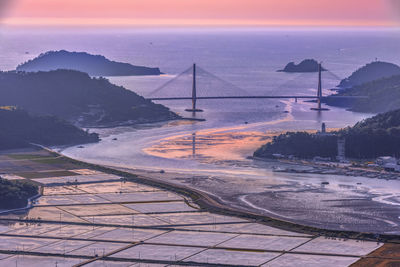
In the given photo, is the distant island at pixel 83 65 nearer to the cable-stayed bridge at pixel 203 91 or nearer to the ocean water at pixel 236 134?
the ocean water at pixel 236 134

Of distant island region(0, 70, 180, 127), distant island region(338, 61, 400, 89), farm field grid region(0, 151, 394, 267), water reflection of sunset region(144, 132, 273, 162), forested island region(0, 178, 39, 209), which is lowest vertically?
farm field grid region(0, 151, 394, 267)

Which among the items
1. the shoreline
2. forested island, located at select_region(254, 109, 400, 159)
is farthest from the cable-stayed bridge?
the shoreline

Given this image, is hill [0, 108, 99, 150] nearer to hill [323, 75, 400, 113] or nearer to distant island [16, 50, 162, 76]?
hill [323, 75, 400, 113]

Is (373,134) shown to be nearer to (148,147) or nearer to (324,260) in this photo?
(148,147)

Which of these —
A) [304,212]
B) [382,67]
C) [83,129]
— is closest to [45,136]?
[83,129]

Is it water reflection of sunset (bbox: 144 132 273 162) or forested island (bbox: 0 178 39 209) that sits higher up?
water reflection of sunset (bbox: 144 132 273 162)

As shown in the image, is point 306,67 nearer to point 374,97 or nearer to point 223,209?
point 374,97

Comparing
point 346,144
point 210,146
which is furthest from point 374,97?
point 346,144
